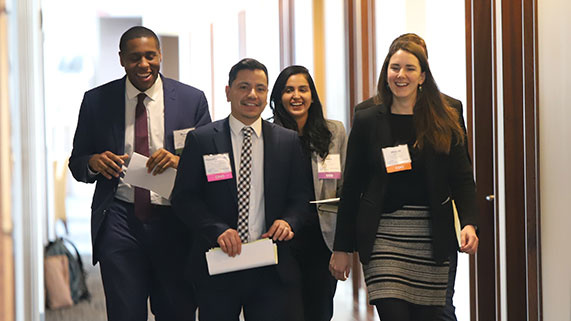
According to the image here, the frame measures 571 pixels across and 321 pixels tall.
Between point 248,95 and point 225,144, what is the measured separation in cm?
23

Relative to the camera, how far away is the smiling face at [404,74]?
304 cm

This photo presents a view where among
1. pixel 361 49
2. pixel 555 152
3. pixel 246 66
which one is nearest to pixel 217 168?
pixel 246 66

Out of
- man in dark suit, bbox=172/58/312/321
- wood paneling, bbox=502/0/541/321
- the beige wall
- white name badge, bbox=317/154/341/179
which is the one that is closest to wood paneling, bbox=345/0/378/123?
wood paneling, bbox=502/0/541/321

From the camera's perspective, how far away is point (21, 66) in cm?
194

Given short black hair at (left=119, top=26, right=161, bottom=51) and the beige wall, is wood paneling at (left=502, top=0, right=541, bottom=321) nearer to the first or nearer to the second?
short black hair at (left=119, top=26, right=161, bottom=51)

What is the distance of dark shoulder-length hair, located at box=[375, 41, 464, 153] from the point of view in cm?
301

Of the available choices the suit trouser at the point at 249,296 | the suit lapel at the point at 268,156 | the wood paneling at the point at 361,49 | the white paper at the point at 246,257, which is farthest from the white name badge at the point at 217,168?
the wood paneling at the point at 361,49

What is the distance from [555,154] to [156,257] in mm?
1867

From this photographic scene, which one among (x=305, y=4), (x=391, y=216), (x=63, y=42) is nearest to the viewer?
(x=391, y=216)

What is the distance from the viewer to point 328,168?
149 inches

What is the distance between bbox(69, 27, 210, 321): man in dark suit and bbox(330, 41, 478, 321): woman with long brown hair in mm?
880

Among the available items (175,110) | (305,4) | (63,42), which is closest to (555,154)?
(175,110)

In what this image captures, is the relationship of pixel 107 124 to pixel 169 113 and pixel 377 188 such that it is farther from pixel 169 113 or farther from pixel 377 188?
pixel 377 188

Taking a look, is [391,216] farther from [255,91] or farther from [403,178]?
[255,91]
